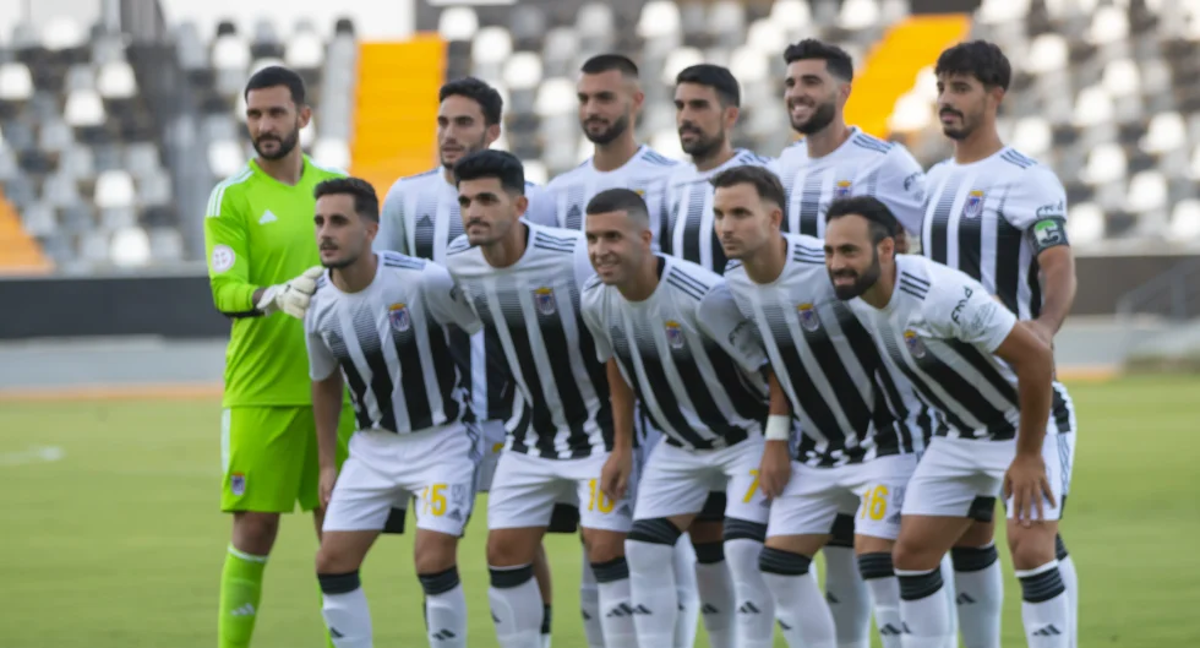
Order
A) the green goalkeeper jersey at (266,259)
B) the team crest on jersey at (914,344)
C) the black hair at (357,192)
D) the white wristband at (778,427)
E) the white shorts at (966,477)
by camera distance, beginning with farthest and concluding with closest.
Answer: the green goalkeeper jersey at (266,259) < the black hair at (357,192) < the white wristband at (778,427) < the white shorts at (966,477) < the team crest on jersey at (914,344)

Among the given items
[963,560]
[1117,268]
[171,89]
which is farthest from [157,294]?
[963,560]

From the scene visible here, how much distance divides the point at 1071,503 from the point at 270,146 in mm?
6537

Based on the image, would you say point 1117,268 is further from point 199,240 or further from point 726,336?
point 726,336

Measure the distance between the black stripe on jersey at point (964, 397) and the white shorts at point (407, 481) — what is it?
159 centimetres

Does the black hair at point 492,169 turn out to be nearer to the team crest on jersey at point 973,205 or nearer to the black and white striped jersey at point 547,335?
the black and white striped jersey at point 547,335

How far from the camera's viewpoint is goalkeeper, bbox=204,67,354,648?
244 inches

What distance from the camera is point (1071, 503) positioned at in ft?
36.0

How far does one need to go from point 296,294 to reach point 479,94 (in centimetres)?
110

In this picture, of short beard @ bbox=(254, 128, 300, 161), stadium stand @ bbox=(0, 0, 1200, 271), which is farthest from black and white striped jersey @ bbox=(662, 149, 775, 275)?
stadium stand @ bbox=(0, 0, 1200, 271)

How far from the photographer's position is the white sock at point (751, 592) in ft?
18.0

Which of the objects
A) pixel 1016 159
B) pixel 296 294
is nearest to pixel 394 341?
pixel 296 294

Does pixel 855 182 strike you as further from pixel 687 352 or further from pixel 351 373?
pixel 351 373

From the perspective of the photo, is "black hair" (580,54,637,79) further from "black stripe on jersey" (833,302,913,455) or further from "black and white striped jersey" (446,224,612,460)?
"black stripe on jersey" (833,302,913,455)

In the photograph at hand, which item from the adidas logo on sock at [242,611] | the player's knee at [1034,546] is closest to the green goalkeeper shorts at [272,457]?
the adidas logo on sock at [242,611]
